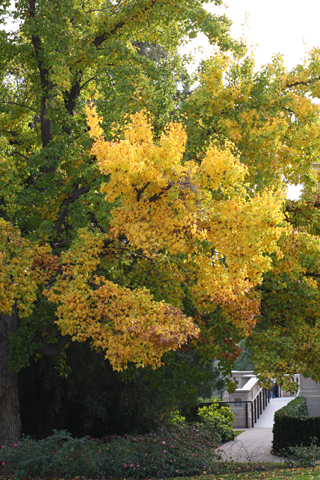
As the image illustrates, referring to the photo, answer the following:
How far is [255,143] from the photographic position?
10.4m

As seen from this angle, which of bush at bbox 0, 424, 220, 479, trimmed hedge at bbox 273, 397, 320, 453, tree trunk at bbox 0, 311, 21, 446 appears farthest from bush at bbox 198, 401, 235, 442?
tree trunk at bbox 0, 311, 21, 446

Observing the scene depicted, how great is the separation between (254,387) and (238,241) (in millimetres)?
14645

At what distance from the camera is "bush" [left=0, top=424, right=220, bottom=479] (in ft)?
31.1

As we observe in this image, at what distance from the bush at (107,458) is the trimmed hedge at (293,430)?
2.23m

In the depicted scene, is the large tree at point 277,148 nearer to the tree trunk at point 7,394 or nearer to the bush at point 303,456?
the bush at point 303,456

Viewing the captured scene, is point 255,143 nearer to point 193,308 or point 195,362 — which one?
point 193,308

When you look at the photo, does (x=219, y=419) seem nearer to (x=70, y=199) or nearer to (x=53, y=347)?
(x=53, y=347)

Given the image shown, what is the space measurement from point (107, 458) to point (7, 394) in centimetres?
247

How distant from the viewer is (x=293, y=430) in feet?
44.3

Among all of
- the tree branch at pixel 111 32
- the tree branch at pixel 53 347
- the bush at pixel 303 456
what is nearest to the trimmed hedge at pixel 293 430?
the bush at pixel 303 456

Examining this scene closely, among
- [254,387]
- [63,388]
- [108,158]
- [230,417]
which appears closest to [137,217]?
[108,158]

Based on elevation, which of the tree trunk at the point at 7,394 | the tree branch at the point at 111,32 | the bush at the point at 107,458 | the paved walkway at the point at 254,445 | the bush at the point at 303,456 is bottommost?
the paved walkway at the point at 254,445

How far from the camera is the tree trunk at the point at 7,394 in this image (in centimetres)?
1083

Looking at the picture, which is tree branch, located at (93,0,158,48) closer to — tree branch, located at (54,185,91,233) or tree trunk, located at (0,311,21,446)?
tree branch, located at (54,185,91,233)
